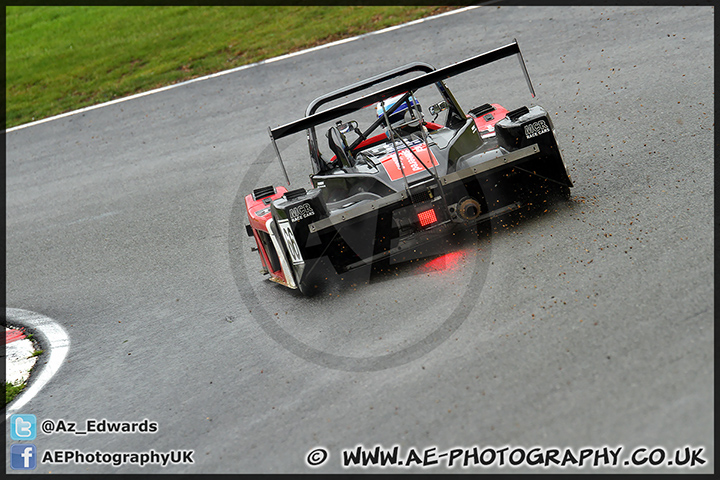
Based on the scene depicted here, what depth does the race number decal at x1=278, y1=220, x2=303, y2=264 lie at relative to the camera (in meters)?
6.26

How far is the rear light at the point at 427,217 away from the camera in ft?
20.5

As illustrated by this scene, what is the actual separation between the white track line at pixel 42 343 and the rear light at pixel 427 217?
12.7ft

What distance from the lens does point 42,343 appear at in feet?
24.1

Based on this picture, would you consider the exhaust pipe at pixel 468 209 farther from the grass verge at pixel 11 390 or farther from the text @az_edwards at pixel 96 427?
the grass verge at pixel 11 390

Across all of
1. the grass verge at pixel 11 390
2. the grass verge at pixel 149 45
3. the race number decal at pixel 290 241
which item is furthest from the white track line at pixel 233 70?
the grass verge at pixel 11 390

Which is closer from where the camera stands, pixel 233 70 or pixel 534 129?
pixel 534 129

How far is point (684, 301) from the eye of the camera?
15.8 feet

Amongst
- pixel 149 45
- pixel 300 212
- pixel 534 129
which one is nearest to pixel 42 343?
pixel 300 212

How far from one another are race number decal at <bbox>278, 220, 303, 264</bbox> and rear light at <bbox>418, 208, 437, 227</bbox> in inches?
46.1

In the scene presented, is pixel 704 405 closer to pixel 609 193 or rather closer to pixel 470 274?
pixel 470 274

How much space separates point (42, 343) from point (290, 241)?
3.16 metres

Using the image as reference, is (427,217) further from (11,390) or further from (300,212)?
(11,390)

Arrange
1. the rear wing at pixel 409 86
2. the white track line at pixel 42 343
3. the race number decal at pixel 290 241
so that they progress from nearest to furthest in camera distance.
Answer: the rear wing at pixel 409 86 → the race number decal at pixel 290 241 → the white track line at pixel 42 343

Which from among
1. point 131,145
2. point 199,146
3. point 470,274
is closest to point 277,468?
point 470,274
